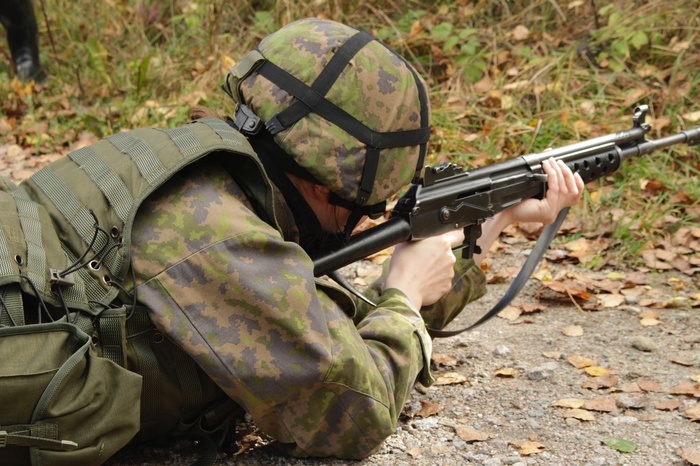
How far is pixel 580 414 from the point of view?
317 centimetres

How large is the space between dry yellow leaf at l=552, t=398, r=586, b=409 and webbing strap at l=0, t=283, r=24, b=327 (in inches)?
81.7

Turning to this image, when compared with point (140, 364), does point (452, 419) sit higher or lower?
lower

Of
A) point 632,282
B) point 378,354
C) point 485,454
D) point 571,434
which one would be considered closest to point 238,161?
point 378,354

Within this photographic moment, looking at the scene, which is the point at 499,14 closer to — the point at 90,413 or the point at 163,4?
the point at 163,4

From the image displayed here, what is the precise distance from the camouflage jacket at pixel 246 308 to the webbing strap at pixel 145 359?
0.09m

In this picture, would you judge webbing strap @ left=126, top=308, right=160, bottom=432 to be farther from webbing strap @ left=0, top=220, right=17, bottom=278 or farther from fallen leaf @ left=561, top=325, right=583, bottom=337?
fallen leaf @ left=561, top=325, right=583, bottom=337

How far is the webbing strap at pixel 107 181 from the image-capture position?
2191 mm

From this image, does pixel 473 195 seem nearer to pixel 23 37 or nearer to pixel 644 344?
pixel 644 344

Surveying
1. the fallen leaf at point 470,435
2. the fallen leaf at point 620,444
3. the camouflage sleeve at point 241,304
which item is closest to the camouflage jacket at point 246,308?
the camouflage sleeve at point 241,304

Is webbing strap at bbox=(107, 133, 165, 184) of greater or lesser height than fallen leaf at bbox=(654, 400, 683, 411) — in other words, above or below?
above

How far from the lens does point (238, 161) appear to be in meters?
2.36

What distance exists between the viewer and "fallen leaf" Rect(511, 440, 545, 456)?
286cm

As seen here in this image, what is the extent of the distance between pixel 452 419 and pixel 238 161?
139 cm

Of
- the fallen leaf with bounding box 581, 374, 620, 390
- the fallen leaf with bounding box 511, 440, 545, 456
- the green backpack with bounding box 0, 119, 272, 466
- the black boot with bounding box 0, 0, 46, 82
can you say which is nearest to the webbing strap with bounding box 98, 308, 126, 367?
the green backpack with bounding box 0, 119, 272, 466
